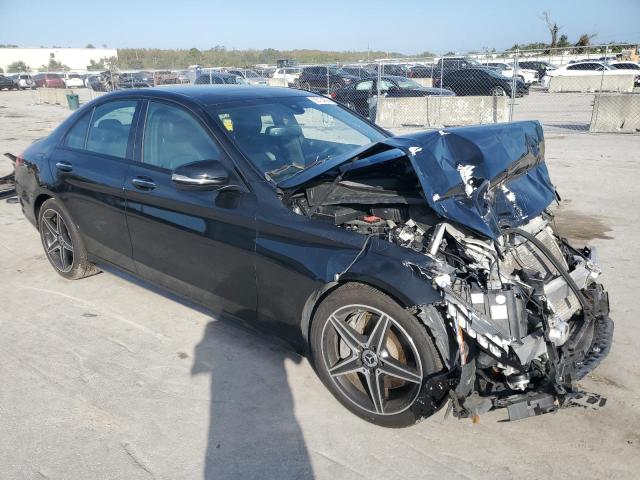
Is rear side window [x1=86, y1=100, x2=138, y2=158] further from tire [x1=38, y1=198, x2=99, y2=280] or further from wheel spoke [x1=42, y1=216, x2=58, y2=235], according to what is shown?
wheel spoke [x1=42, y1=216, x2=58, y2=235]

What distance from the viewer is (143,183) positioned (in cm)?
372

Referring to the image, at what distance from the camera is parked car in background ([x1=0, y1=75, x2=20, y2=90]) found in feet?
143

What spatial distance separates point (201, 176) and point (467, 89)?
22722 millimetres

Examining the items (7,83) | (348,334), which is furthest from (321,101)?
(7,83)

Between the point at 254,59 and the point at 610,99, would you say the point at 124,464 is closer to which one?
the point at 610,99

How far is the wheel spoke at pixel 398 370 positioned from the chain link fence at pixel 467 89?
29.9ft

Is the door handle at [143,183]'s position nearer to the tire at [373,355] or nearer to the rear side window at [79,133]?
the rear side window at [79,133]

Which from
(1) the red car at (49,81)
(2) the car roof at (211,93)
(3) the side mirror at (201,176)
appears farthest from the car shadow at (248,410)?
(1) the red car at (49,81)

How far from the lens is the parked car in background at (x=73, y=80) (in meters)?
42.1

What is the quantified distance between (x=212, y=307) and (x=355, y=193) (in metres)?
1.31

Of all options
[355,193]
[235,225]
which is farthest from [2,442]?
[355,193]

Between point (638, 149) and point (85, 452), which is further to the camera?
point (638, 149)

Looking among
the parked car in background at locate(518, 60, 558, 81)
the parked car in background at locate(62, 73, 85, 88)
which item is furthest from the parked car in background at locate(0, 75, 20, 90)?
the parked car in background at locate(518, 60, 558, 81)

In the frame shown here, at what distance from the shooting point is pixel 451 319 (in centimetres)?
253
